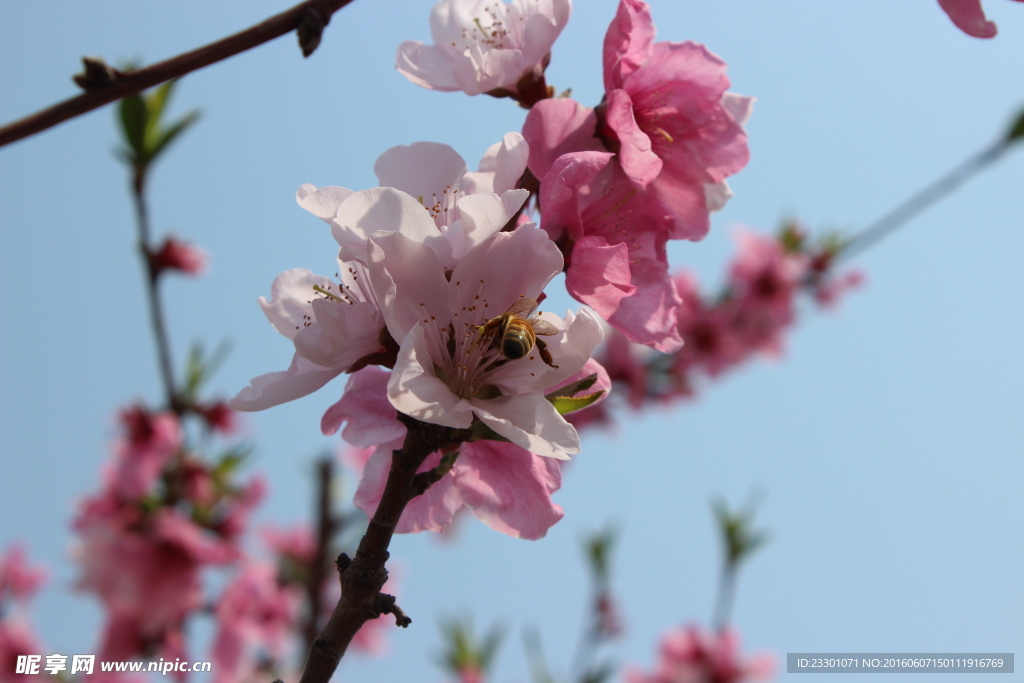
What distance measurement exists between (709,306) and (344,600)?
5513 mm

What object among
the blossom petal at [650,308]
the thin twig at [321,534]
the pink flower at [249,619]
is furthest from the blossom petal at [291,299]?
the pink flower at [249,619]

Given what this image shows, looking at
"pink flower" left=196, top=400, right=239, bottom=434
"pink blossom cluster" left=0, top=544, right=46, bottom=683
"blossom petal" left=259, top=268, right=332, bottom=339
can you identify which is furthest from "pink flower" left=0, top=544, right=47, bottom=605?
"blossom petal" left=259, top=268, right=332, bottom=339

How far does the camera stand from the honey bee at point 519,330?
912mm

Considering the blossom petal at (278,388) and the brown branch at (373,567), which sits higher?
the blossom petal at (278,388)

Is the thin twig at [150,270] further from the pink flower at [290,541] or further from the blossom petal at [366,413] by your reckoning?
the pink flower at [290,541]

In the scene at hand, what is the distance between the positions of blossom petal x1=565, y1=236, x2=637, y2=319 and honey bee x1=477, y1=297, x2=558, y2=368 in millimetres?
107

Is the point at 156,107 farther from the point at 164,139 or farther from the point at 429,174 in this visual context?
the point at 429,174

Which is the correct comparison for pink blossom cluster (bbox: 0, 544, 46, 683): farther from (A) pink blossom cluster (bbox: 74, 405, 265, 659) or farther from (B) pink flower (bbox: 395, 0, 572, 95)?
(B) pink flower (bbox: 395, 0, 572, 95)

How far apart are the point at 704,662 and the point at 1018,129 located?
3771mm

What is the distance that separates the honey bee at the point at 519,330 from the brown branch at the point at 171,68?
0.40m

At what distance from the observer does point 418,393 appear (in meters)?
0.85

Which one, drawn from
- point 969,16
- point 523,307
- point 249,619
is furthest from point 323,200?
point 249,619

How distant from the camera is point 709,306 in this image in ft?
19.8

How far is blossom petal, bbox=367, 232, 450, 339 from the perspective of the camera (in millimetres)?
872
